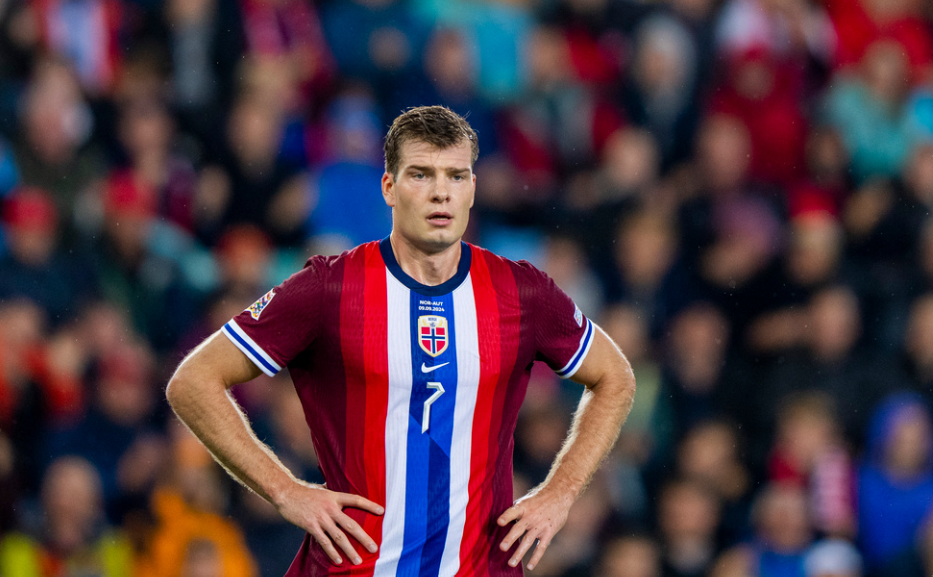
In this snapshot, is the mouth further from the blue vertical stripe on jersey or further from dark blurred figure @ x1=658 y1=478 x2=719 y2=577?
dark blurred figure @ x1=658 y1=478 x2=719 y2=577

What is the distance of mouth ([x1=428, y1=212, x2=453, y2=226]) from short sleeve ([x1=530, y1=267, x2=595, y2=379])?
0.41m

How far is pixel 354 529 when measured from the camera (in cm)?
369

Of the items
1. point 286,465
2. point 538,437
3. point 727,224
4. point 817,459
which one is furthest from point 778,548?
point 286,465

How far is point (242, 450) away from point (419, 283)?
797mm

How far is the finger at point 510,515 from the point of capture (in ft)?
12.5

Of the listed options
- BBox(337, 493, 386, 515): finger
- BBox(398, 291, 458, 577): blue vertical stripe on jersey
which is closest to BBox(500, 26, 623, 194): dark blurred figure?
Result: BBox(398, 291, 458, 577): blue vertical stripe on jersey

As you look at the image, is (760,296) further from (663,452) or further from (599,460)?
(599,460)

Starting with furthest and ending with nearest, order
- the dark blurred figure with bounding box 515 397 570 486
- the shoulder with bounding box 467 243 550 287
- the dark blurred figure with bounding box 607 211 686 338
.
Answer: the dark blurred figure with bounding box 607 211 686 338 → the dark blurred figure with bounding box 515 397 570 486 → the shoulder with bounding box 467 243 550 287

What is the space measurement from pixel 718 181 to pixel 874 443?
2.14 m

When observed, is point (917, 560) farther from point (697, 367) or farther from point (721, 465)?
point (697, 367)

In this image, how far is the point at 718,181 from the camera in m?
8.48

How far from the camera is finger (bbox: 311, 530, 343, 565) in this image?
12.1ft

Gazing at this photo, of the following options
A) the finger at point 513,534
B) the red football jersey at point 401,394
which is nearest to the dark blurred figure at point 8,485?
the red football jersey at point 401,394

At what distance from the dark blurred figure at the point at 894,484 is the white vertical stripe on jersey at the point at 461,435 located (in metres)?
4.52
